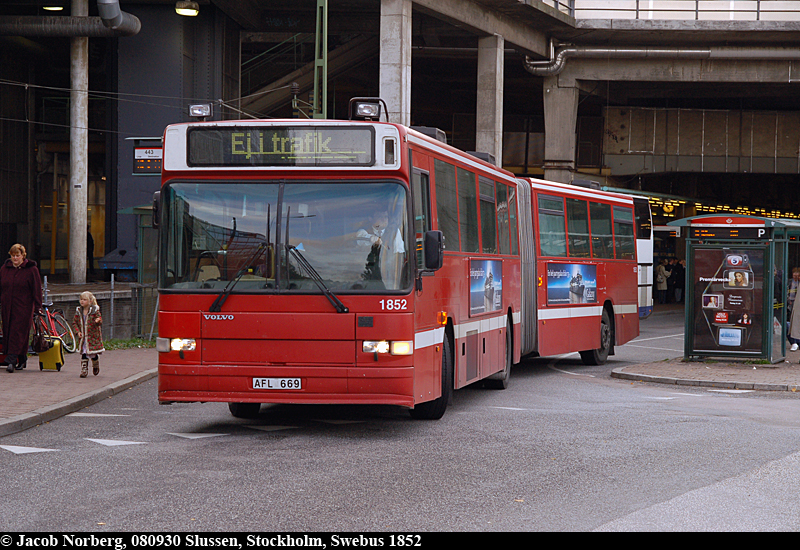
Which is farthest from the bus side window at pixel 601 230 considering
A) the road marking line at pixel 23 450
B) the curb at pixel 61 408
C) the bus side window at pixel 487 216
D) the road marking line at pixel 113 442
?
the road marking line at pixel 23 450

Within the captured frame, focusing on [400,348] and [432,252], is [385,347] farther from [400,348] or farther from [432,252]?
[432,252]

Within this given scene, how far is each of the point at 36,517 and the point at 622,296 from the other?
15.3 meters

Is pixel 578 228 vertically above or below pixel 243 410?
above

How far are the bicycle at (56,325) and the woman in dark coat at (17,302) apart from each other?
36 cm

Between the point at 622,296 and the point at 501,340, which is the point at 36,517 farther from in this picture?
the point at 622,296

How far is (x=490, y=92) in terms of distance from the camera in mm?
37156

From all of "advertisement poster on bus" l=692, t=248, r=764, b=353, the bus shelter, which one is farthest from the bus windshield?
"advertisement poster on bus" l=692, t=248, r=764, b=353

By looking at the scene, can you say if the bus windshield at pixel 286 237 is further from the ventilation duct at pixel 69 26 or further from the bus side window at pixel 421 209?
the ventilation duct at pixel 69 26

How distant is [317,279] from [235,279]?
2.51 ft

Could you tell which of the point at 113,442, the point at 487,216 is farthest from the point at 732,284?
the point at 113,442

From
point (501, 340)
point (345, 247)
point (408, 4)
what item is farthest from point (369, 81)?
point (345, 247)

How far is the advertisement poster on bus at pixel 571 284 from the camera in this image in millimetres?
16987

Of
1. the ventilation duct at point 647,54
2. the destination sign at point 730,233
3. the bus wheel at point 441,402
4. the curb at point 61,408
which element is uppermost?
the ventilation duct at point 647,54

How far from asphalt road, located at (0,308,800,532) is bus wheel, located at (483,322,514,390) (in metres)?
1.27
